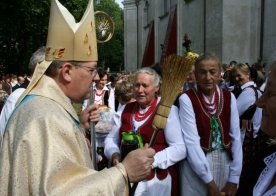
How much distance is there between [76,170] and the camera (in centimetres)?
205

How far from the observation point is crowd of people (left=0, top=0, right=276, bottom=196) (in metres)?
2.01

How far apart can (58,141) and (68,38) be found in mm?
739

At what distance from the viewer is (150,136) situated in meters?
3.51

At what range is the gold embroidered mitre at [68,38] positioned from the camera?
2447 mm

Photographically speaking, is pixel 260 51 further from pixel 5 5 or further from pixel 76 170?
pixel 5 5

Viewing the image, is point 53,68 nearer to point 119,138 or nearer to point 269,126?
point 269,126

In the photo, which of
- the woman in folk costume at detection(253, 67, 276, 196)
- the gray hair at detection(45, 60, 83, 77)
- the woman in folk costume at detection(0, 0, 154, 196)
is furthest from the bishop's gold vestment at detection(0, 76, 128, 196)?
the woman in folk costume at detection(253, 67, 276, 196)

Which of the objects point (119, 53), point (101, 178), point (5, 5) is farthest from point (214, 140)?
point (119, 53)

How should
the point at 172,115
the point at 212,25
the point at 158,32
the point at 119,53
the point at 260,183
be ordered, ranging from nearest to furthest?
the point at 260,183
the point at 172,115
the point at 212,25
the point at 158,32
the point at 119,53

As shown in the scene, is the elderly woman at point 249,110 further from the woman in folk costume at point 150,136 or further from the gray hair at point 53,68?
the gray hair at point 53,68

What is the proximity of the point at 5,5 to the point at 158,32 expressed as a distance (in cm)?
1011

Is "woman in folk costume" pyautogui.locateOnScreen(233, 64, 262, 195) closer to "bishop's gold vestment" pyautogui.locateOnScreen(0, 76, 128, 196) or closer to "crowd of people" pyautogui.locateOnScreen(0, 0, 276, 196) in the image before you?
"crowd of people" pyautogui.locateOnScreen(0, 0, 276, 196)

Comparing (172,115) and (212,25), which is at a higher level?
(212,25)

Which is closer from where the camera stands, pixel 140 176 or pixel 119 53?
pixel 140 176
